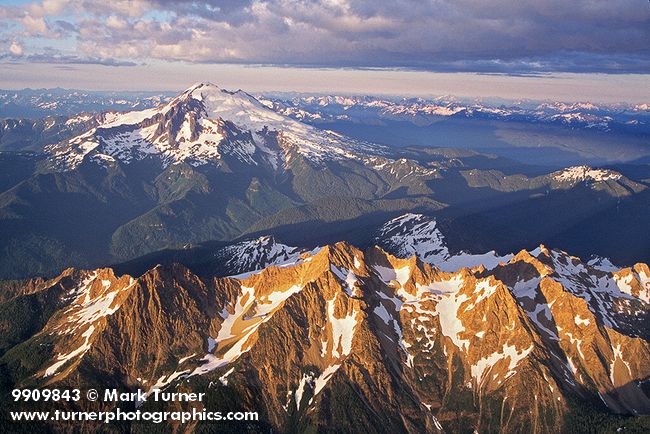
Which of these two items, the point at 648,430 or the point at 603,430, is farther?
the point at 603,430
